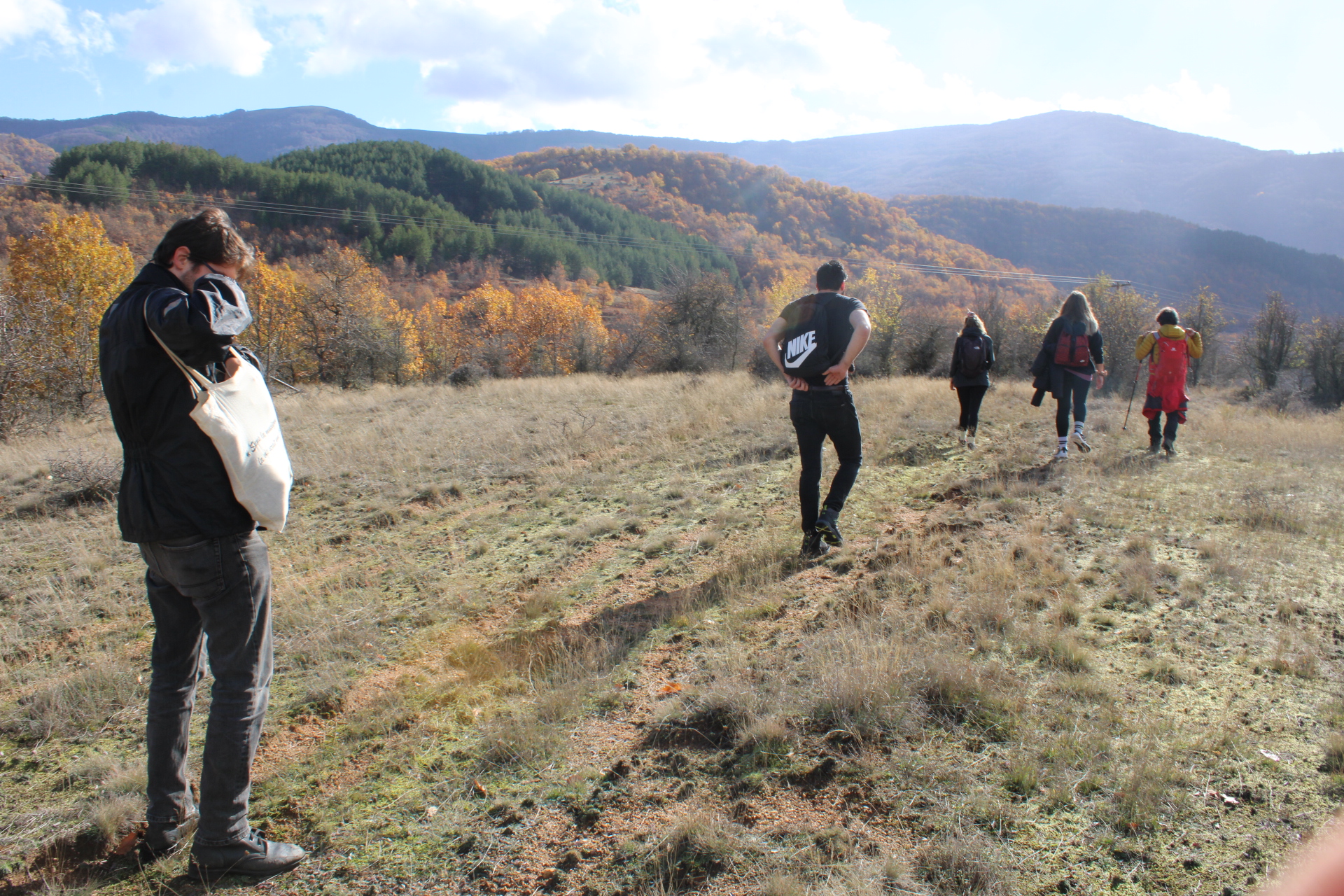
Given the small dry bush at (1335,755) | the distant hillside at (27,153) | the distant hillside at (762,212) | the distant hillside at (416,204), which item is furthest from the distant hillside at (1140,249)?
the distant hillside at (27,153)

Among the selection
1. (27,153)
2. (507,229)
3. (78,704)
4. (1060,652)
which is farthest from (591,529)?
(27,153)

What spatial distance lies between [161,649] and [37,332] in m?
15.1

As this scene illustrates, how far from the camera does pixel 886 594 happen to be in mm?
4074

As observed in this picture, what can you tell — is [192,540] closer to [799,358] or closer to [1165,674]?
[799,358]

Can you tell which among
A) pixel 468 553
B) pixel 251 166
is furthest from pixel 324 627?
pixel 251 166

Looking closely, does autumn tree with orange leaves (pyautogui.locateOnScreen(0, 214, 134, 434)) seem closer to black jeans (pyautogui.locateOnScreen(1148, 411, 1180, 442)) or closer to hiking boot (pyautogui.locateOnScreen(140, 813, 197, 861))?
hiking boot (pyautogui.locateOnScreen(140, 813, 197, 861))

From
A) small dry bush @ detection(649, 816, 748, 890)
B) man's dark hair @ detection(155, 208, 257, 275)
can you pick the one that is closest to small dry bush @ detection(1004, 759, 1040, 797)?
small dry bush @ detection(649, 816, 748, 890)

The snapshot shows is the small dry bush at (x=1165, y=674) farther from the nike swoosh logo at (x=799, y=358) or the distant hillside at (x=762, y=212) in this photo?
the distant hillside at (x=762, y=212)

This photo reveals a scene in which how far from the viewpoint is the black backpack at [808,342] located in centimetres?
448

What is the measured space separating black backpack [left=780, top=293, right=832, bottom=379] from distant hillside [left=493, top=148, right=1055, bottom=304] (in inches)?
3485

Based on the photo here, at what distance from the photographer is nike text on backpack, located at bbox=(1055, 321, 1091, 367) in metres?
7.55

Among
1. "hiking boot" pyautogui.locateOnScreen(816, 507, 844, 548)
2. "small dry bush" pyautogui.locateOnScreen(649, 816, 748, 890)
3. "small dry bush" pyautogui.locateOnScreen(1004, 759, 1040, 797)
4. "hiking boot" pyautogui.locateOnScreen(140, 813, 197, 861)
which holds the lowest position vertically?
"hiking boot" pyautogui.locateOnScreen(140, 813, 197, 861)

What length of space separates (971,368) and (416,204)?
339ft

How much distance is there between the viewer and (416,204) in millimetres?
96375
